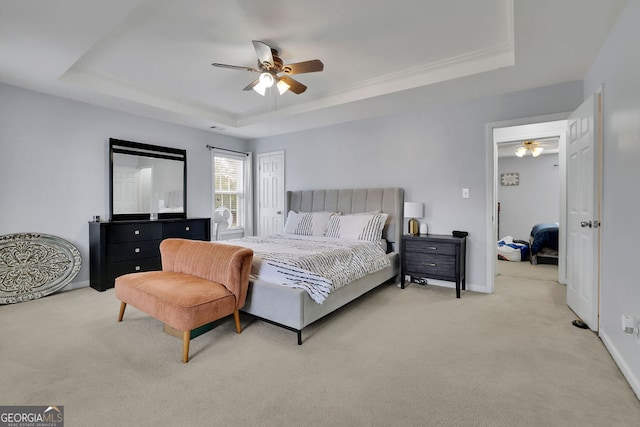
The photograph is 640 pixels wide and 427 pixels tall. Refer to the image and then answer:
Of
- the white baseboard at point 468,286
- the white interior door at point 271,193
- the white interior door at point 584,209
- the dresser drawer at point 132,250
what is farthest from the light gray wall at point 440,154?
the dresser drawer at point 132,250

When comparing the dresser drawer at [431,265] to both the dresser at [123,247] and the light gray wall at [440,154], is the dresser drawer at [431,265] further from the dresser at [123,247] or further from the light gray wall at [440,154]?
the dresser at [123,247]

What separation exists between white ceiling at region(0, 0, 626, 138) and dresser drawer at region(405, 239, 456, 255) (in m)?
1.86

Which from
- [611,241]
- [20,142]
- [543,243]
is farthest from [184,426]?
[543,243]

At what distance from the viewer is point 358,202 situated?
4664 mm

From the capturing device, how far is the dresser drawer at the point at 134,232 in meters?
3.96

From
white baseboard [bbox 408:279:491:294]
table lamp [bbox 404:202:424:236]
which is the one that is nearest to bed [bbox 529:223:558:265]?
white baseboard [bbox 408:279:491:294]

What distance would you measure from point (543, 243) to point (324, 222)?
4.15 meters

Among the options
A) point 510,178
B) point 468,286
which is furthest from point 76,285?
point 510,178

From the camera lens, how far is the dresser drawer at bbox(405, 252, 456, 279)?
365 centimetres

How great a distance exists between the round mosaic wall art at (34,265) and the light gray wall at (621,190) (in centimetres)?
547

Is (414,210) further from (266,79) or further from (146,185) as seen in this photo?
(146,185)

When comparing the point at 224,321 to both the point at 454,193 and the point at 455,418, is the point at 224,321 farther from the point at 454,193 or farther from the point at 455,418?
the point at 454,193

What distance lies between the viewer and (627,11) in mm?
1969

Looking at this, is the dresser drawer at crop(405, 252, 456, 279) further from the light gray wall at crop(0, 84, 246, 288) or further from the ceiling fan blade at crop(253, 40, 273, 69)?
the light gray wall at crop(0, 84, 246, 288)
